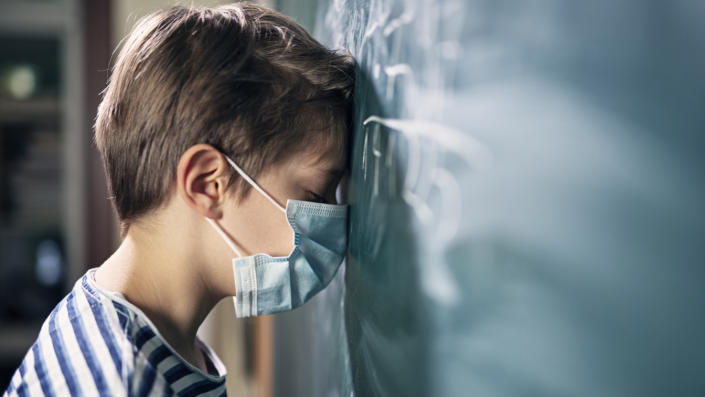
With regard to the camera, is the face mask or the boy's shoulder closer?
the boy's shoulder

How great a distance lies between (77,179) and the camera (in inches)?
105

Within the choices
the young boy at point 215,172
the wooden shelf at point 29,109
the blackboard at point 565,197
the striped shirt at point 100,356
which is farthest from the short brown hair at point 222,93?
the wooden shelf at point 29,109

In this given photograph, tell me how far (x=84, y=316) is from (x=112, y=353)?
0.08 m

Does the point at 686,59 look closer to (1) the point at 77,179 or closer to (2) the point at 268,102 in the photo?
(2) the point at 268,102

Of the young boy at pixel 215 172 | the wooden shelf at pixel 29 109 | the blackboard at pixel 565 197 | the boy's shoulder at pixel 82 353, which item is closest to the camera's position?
the blackboard at pixel 565 197

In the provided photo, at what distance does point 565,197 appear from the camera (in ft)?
1.05

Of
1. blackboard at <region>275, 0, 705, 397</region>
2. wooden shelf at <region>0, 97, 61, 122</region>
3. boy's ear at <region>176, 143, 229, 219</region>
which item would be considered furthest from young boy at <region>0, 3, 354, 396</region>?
wooden shelf at <region>0, 97, 61, 122</region>

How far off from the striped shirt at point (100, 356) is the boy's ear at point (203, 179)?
15 centimetres

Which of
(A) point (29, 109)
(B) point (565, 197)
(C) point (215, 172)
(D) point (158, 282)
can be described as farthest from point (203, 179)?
(A) point (29, 109)

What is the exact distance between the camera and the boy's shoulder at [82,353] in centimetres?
59

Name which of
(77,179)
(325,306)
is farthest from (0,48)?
(325,306)

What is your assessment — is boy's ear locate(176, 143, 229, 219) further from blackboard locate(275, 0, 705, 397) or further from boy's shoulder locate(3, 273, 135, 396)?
blackboard locate(275, 0, 705, 397)

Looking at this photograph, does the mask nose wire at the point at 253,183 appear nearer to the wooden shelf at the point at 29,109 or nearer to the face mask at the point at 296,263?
the face mask at the point at 296,263

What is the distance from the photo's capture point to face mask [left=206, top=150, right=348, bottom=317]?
0.73 metres
